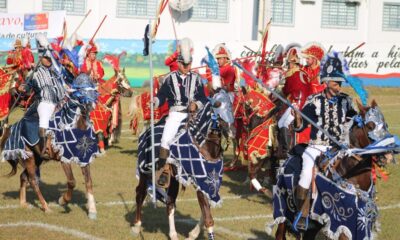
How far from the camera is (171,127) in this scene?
10195 millimetres

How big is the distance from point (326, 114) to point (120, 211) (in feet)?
15.0

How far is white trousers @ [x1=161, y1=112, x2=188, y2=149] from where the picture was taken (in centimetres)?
1010

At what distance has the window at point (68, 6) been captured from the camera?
37.6 m

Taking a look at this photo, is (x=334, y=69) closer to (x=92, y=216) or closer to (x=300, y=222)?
(x=300, y=222)

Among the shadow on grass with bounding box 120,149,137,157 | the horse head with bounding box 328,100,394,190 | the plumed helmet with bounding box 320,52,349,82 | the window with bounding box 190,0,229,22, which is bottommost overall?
the shadow on grass with bounding box 120,149,137,157

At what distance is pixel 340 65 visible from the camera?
341 inches

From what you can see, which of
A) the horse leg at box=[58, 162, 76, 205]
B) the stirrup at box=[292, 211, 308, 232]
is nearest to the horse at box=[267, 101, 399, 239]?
the stirrup at box=[292, 211, 308, 232]

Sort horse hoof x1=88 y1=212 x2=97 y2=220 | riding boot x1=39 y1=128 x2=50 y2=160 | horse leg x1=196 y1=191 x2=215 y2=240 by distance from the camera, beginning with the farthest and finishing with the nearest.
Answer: riding boot x1=39 y1=128 x2=50 y2=160 → horse hoof x1=88 y1=212 x2=97 y2=220 → horse leg x1=196 y1=191 x2=215 y2=240

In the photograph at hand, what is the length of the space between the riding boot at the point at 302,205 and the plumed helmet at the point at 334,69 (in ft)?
4.04

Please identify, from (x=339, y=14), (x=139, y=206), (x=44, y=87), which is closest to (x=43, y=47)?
(x=44, y=87)

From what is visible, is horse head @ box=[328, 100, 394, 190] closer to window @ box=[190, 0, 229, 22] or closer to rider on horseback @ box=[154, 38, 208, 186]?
rider on horseback @ box=[154, 38, 208, 186]

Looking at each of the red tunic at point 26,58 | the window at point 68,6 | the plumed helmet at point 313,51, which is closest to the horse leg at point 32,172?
the plumed helmet at point 313,51

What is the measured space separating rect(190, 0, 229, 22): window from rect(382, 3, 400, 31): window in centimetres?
1055

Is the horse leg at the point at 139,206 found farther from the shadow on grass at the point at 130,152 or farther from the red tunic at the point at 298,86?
the shadow on grass at the point at 130,152
